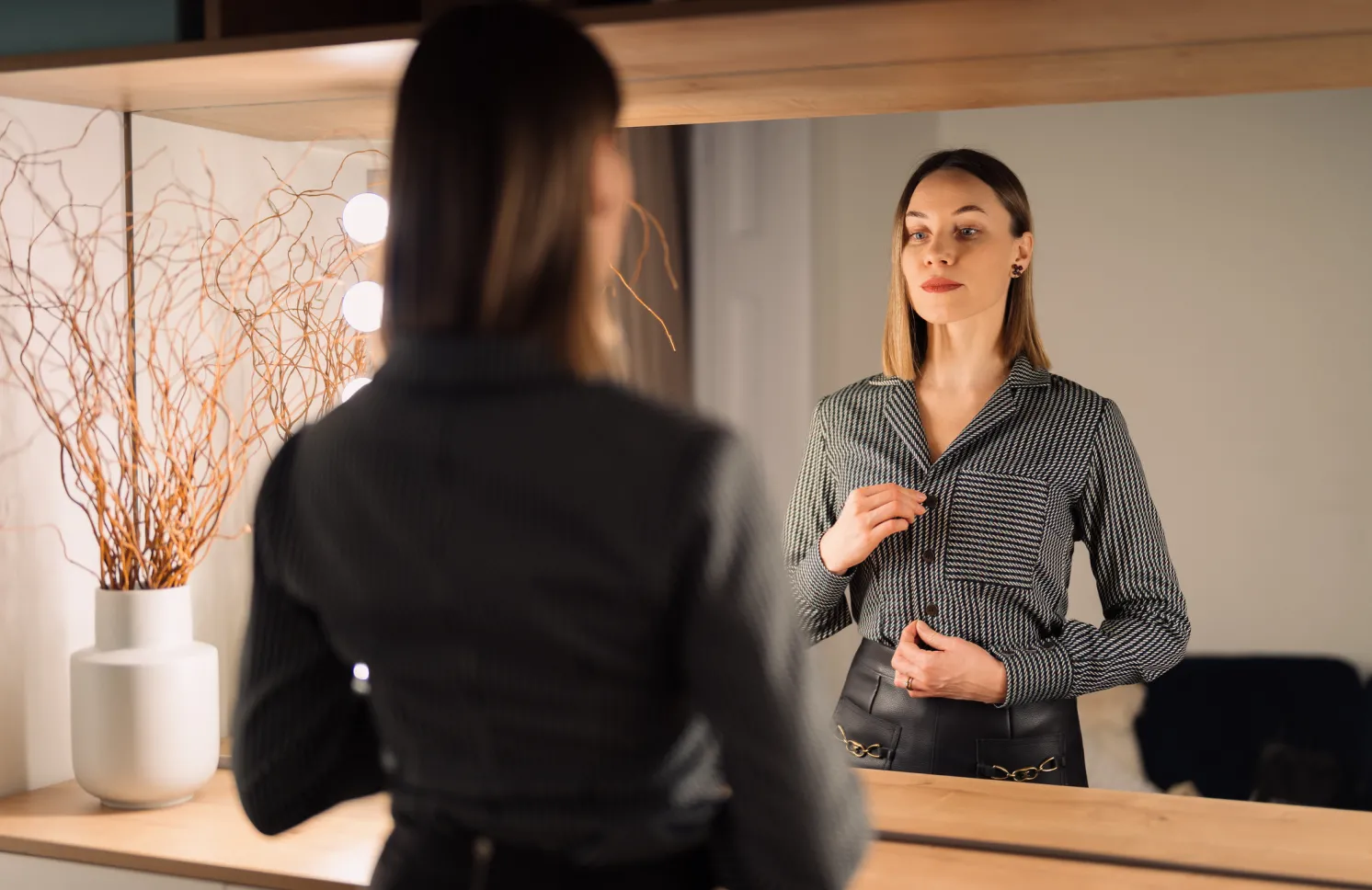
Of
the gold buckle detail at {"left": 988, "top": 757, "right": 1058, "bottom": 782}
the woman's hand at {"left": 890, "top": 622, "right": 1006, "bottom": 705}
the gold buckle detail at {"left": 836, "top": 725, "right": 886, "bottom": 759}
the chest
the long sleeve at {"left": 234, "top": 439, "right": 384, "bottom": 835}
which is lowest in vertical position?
the gold buckle detail at {"left": 988, "top": 757, "right": 1058, "bottom": 782}

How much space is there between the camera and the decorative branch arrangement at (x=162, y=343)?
6.00 feet

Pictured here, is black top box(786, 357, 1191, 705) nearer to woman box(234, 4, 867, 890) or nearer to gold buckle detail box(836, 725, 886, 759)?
gold buckle detail box(836, 725, 886, 759)

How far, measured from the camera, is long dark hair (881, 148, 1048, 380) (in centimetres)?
155

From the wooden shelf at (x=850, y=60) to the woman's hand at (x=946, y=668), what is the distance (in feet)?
2.13

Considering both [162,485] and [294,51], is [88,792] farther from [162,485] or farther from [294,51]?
[294,51]

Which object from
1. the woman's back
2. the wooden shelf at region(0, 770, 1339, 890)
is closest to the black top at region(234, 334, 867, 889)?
the woman's back

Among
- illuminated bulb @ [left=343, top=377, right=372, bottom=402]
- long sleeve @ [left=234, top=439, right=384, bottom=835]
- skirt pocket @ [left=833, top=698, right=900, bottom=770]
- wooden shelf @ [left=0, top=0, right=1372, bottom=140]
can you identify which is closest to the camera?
long sleeve @ [left=234, top=439, right=384, bottom=835]

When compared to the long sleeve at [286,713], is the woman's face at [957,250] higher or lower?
higher

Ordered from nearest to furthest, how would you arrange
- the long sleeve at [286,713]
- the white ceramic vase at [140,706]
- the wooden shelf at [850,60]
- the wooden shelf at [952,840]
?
the long sleeve at [286,713] → the wooden shelf at [850,60] → the wooden shelf at [952,840] → the white ceramic vase at [140,706]

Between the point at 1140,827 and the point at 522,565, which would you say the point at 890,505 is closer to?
the point at 1140,827

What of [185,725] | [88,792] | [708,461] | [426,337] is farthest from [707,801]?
[88,792]

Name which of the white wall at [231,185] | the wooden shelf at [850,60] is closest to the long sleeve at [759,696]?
the wooden shelf at [850,60]

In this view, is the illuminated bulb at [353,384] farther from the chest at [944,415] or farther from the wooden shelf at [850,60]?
the chest at [944,415]

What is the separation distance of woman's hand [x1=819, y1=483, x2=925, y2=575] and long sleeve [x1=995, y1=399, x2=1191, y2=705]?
0.64 feet
